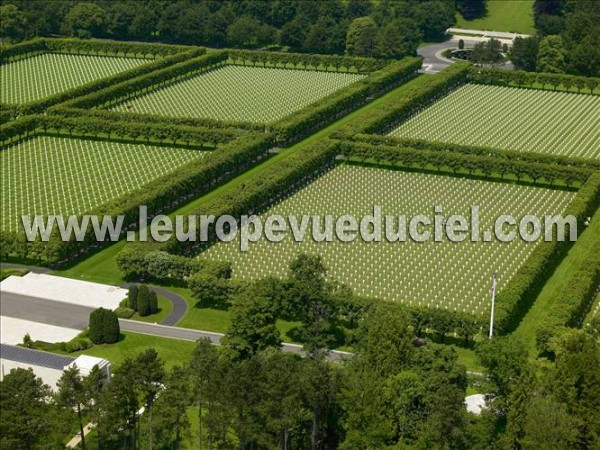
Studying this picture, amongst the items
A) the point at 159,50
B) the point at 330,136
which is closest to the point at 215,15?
the point at 159,50

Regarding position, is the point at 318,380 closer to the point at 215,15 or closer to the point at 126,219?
the point at 126,219

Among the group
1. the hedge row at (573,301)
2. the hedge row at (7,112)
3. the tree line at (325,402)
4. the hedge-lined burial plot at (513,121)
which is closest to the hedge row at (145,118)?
the hedge row at (7,112)

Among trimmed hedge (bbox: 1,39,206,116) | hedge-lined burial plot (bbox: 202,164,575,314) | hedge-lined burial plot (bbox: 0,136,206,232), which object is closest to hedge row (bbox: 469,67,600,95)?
hedge-lined burial plot (bbox: 202,164,575,314)

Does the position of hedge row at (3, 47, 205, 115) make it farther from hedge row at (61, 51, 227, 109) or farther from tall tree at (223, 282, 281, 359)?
tall tree at (223, 282, 281, 359)

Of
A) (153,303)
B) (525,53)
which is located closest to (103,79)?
(525,53)

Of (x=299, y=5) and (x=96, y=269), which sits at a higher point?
(x=299, y=5)
